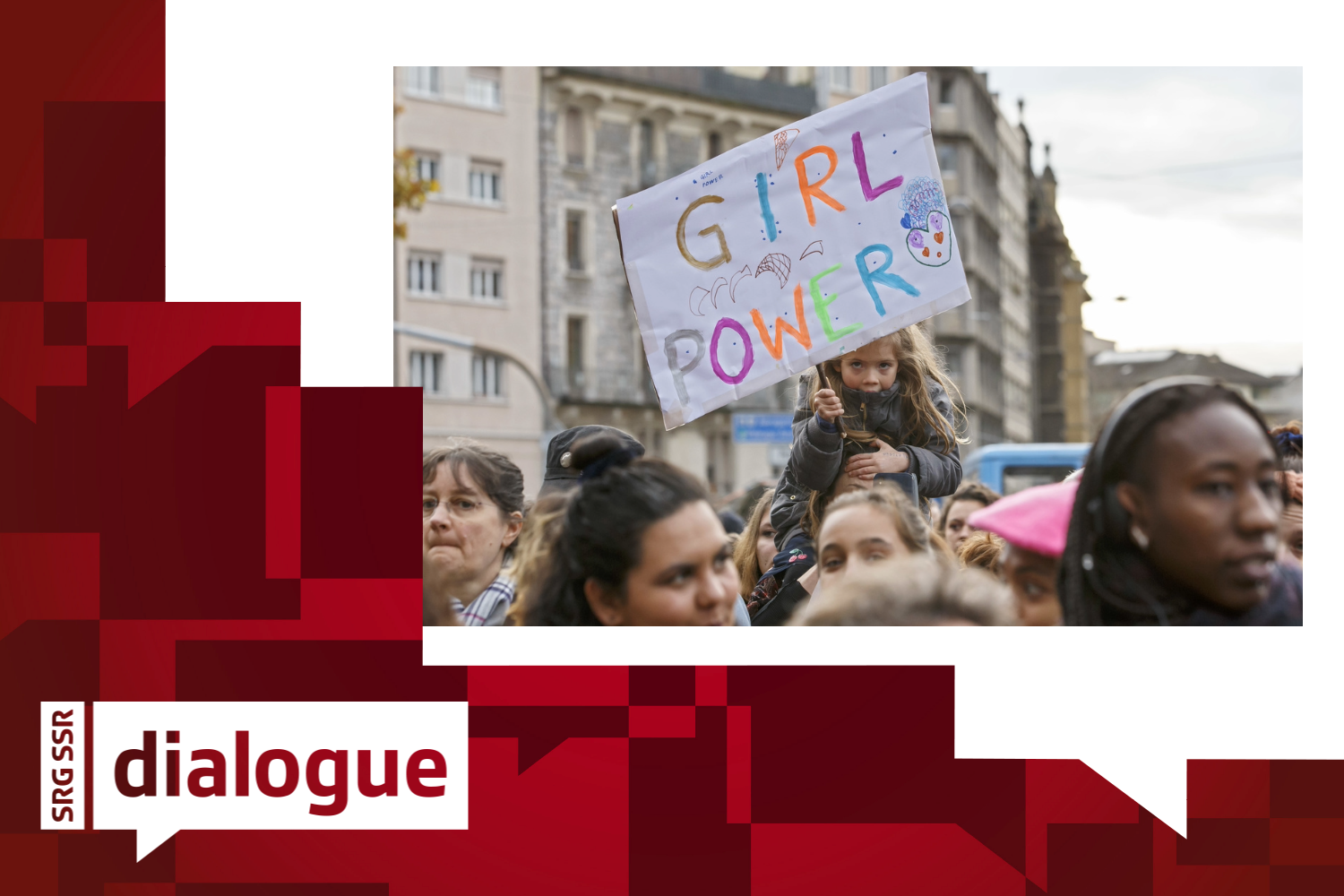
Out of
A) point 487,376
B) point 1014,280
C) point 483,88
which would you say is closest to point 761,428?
point 487,376

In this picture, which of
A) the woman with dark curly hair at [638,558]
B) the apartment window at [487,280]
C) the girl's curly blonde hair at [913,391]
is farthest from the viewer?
the apartment window at [487,280]

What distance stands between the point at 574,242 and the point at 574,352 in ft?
9.38

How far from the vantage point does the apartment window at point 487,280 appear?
31.8 m

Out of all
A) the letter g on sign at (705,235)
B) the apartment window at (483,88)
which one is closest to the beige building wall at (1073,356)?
the apartment window at (483,88)

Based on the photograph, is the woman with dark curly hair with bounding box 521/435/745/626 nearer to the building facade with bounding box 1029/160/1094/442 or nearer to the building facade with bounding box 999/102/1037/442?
the building facade with bounding box 999/102/1037/442

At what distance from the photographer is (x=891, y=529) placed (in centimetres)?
322

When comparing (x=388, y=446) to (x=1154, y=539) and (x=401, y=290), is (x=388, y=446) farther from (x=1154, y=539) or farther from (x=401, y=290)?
(x=401, y=290)

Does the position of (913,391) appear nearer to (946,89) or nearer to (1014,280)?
(946,89)

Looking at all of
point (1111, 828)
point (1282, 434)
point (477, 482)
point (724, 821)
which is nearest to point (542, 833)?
point (724, 821)

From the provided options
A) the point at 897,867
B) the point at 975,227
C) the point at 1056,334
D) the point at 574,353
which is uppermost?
the point at 975,227

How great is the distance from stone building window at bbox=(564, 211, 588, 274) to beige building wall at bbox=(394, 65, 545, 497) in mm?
1841

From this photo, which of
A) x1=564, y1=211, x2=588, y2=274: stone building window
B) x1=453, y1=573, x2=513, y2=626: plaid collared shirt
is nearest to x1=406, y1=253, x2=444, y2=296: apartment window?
x1=564, y1=211, x2=588, y2=274: stone building window

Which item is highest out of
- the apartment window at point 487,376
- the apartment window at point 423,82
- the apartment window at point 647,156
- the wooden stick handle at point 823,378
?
the apartment window at point 423,82

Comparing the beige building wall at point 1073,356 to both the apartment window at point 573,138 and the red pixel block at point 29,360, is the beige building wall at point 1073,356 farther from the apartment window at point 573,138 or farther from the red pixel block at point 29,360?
the red pixel block at point 29,360
